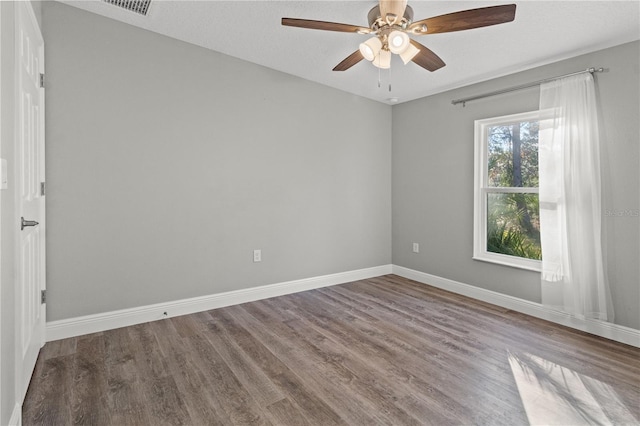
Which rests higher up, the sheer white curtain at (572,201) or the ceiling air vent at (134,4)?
the ceiling air vent at (134,4)

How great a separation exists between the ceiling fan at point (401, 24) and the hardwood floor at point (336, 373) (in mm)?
2067

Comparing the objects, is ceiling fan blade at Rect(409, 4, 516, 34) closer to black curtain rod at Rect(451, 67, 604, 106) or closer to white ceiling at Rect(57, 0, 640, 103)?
white ceiling at Rect(57, 0, 640, 103)

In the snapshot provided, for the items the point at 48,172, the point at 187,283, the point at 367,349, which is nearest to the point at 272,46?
the point at 48,172

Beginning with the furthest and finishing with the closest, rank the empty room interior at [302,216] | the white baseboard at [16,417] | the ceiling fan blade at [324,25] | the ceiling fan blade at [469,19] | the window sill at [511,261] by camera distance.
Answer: the window sill at [511,261]
the ceiling fan blade at [324,25]
the empty room interior at [302,216]
the ceiling fan blade at [469,19]
the white baseboard at [16,417]

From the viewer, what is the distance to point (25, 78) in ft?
6.44

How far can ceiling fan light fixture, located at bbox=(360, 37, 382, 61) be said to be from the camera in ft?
7.07

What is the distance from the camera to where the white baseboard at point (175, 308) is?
2.57m

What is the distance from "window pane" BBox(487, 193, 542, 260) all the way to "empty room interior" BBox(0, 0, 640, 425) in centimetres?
2

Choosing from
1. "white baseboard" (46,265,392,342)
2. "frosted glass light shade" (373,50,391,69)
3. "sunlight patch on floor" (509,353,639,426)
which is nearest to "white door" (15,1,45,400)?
"white baseboard" (46,265,392,342)

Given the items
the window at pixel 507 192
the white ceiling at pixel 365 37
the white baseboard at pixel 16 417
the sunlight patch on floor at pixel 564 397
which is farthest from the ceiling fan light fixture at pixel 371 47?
the white baseboard at pixel 16 417

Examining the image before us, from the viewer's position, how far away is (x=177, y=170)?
3.05m

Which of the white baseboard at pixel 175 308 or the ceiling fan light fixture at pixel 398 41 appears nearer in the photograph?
the ceiling fan light fixture at pixel 398 41

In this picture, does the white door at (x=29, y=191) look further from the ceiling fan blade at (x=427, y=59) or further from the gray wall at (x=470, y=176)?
the gray wall at (x=470, y=176)

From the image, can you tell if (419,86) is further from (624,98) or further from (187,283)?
(187,283)
